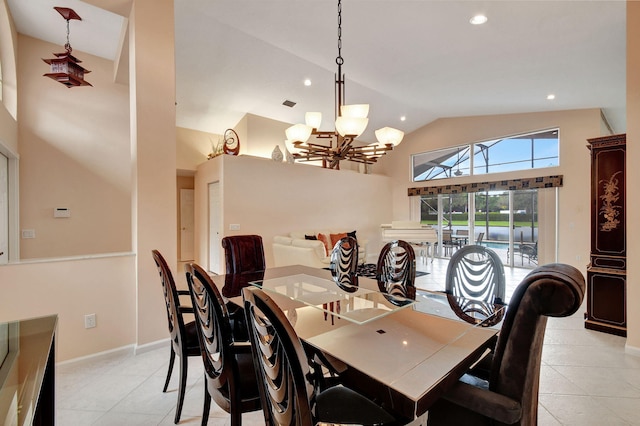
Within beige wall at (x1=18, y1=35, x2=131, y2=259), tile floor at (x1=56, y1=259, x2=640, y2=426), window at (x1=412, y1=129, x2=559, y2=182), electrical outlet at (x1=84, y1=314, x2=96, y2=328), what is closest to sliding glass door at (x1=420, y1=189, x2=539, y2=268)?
window at (x1=412, y1=129, x2=559, y2=182)

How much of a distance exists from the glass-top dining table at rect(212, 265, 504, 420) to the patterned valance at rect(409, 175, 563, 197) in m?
5.41

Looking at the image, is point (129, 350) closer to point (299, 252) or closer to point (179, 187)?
point (299, 252)

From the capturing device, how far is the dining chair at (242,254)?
3.01m

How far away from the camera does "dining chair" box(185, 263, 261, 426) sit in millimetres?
1347

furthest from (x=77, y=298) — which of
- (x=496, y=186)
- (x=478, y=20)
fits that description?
(x=496, y=186)

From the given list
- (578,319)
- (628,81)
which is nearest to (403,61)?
(628,81)

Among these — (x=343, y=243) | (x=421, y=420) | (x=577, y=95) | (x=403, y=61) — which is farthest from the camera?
(x=577, y=95)

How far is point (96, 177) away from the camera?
14.1ft

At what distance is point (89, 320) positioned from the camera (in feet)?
8.40

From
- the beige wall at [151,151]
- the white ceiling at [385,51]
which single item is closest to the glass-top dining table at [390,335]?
the beige wall at [151,151]

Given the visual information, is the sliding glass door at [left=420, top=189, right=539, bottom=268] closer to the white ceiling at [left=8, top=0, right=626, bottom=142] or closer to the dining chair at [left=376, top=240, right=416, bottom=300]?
the white ceiling at [left=8, top=0, right=626, bottom=142]

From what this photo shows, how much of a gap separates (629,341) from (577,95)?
397 centimetres

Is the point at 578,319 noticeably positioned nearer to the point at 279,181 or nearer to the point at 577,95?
the point at 577,95

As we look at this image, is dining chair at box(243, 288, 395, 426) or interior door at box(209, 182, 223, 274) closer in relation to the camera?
dining chair at box(243, 288, 395, 426)
